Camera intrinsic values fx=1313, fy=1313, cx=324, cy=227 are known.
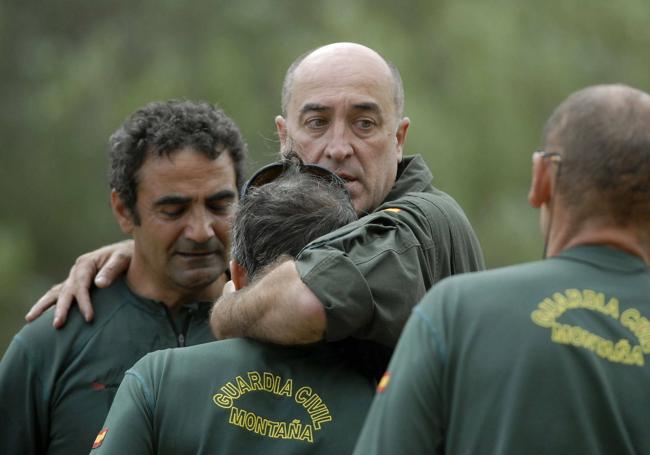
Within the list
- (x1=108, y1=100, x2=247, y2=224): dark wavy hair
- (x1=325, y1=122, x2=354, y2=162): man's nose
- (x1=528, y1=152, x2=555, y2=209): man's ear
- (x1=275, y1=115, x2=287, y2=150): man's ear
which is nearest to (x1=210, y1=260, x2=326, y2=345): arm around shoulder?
(x1=528, y1=152, x2=555, y2=209): man's ear

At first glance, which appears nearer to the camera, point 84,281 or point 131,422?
point 131,422

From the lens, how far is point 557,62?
645 inches

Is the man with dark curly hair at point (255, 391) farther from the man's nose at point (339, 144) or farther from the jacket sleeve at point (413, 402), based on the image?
the man's nose at point (339, 144)

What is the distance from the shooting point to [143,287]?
529cm

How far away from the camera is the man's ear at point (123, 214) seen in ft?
17.8

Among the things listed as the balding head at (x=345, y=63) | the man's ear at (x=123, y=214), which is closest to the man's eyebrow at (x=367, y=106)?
the balding head at (x=345, y=63)

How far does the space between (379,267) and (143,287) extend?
73.3 inches

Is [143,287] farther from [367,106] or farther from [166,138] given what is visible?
[367,106]

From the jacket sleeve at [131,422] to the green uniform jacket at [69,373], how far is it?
135cm

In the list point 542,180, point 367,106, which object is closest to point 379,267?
point 542,180

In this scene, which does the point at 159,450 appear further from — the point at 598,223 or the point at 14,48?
the point at 14,48

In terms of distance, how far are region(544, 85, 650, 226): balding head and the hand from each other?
8.24ft

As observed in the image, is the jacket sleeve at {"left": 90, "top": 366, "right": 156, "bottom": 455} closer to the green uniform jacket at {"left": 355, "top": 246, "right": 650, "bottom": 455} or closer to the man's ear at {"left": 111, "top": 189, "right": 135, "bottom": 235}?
the green uniform jacket at {"left": 355, "top": 246, "right": 650, "bottom": 455}

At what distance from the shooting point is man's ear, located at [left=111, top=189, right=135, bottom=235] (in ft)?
17.8
